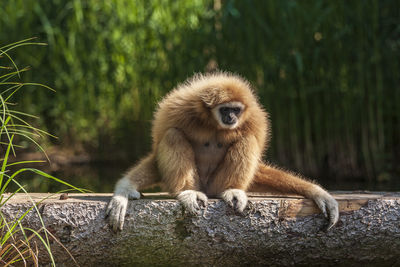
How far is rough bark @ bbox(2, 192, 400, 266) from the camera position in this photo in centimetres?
428

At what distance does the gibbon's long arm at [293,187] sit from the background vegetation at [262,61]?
3.84 m

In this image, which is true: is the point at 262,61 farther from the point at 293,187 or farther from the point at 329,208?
the point at 329,208

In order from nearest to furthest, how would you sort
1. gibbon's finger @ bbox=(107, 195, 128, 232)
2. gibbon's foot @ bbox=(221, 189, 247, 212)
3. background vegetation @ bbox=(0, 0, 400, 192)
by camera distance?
1. gibbon's finger @ bbox=(107, 195, 128, 232)
2. gibbon's foot @ bbox=(221, 189, 247, 212)
3. background vegetation @ bbox=(0, 0, 400, 192)

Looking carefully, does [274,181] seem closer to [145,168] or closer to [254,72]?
[145,168]

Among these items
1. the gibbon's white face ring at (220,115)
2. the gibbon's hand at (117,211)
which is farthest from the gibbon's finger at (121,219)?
the gibbon's white face ring at (220,115)

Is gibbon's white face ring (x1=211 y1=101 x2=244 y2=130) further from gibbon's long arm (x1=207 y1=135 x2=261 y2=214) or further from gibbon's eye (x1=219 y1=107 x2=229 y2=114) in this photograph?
gibbon's long arm (x1=207 y1=135 x2=261 y2=214)

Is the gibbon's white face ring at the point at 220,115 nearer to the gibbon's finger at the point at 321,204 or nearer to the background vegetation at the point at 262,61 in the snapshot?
the gibbon's finger at the point at 321,204

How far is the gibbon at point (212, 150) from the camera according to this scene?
4637 mm

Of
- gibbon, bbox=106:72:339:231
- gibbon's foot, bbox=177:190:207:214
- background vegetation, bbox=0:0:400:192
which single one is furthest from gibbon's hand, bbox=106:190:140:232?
background vegetation, bbox=0:0:400:192

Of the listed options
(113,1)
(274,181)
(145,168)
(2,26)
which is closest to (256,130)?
(274,181)

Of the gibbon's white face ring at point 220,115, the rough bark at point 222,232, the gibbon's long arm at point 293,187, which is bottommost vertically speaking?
the rough bark at point 222,232

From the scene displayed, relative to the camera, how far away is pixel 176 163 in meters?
4.61

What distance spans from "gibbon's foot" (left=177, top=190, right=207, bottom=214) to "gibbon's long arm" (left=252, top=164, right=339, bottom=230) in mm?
819

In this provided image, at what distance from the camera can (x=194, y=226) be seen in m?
4.36
